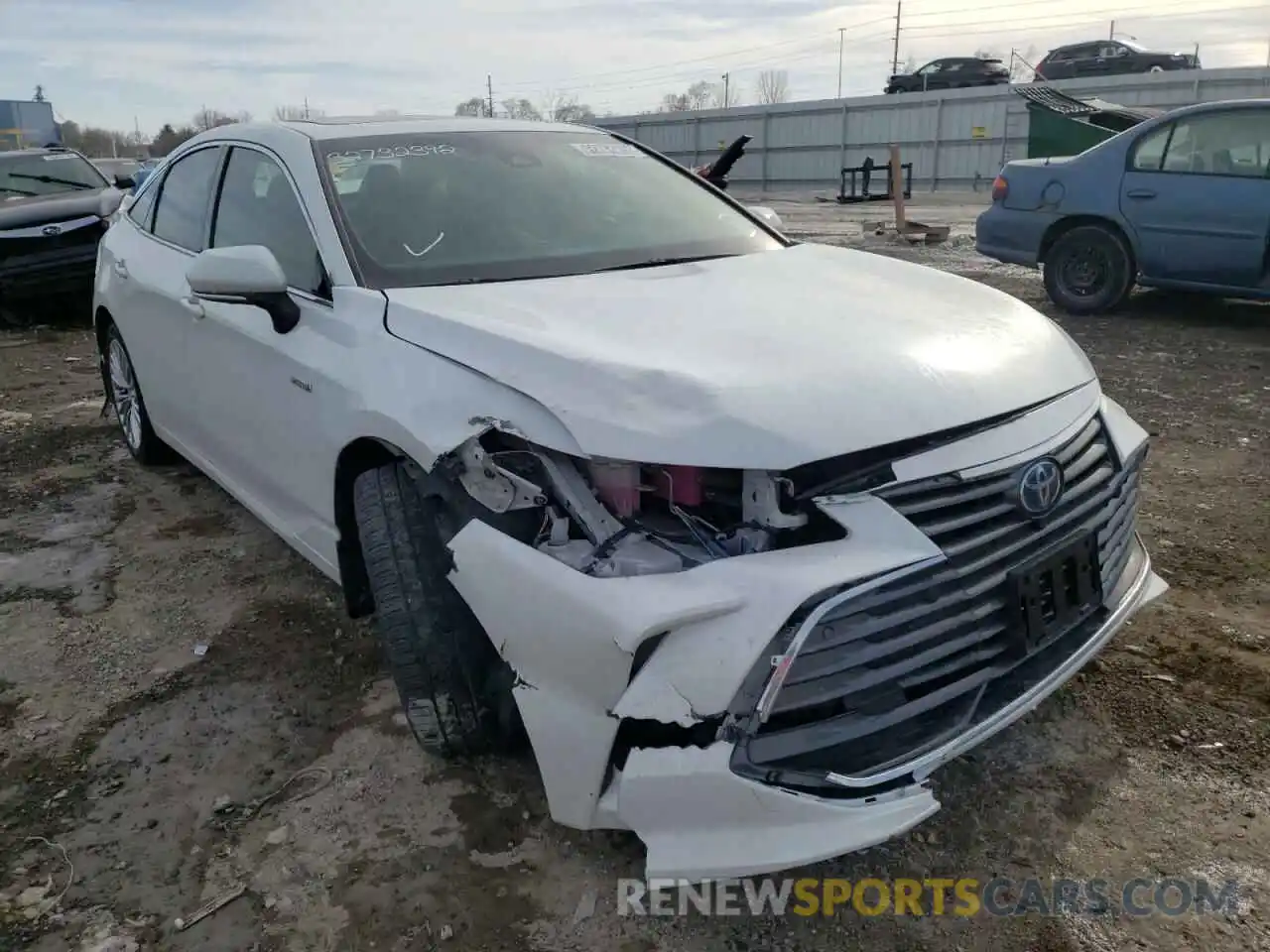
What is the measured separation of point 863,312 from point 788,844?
1.27 meters

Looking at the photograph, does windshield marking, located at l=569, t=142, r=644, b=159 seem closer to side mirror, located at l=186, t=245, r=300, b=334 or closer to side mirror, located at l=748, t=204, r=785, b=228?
side mirror, located at l=748, t=204, r=785, b=228

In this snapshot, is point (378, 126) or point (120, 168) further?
point (120, 168)

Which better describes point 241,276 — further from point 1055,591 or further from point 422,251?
point 1055,591

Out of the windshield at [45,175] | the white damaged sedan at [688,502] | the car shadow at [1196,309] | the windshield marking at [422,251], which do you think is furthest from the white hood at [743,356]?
the windshield at [45,175]

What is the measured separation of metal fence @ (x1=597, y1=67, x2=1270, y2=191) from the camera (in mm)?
21688

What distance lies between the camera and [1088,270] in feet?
24.6

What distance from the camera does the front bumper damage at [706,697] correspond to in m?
1.71

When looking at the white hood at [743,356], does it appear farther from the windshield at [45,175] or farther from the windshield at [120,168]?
the windshield at [45,175]

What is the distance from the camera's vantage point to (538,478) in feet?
6.70

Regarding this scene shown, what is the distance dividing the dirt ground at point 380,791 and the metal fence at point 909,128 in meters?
21.9

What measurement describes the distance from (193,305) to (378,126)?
910mm

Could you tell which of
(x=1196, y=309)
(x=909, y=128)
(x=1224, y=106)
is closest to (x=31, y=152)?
(x=1224, y=106)

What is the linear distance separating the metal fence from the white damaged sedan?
22.6 m

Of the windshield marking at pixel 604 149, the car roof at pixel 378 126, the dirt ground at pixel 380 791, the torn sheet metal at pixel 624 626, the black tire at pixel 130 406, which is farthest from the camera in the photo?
the black tire at pixel 130 406
